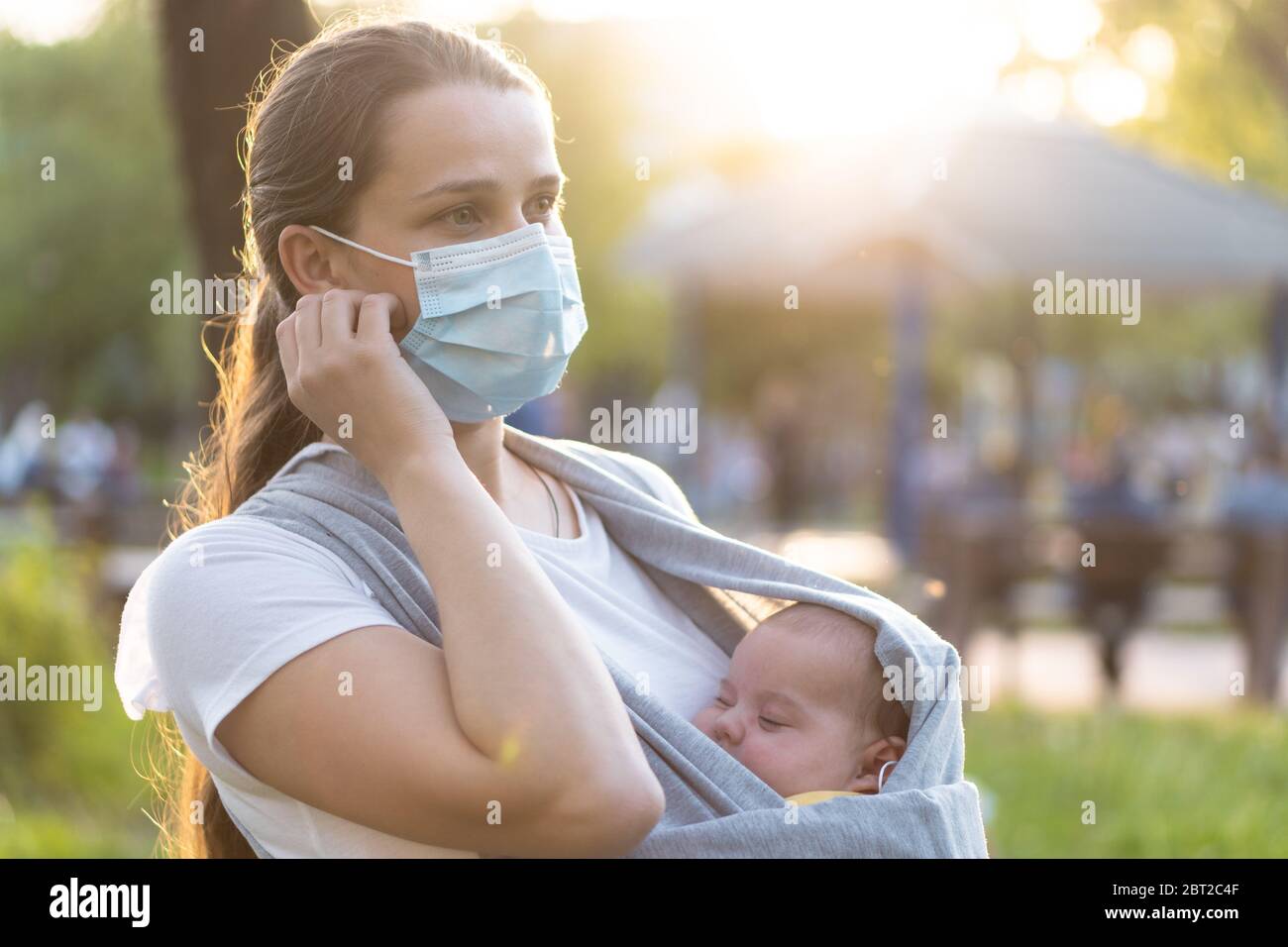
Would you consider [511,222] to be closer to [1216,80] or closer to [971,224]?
[971,224]

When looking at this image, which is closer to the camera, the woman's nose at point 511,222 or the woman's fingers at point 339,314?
the woman's fingers at point 339,314

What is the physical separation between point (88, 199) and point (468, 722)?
30.1 m

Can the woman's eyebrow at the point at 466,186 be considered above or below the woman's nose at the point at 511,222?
above

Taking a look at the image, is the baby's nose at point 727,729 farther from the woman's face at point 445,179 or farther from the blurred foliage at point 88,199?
the blurred foliage at point 88,199

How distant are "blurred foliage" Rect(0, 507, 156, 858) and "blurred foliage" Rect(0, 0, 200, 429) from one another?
21.3 meters

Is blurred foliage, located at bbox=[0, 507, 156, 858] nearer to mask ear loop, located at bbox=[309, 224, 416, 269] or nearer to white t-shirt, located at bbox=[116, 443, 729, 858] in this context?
white t-shirt, located at bbox=[116, 443, 729, 858]

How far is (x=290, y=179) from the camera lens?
2172mm

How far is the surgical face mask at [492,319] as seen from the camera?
210 centimetres

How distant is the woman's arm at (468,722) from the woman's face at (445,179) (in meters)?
0.44

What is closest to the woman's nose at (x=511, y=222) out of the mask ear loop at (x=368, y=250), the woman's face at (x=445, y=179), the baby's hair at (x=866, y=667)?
the woman's face at (x=445, y=179)

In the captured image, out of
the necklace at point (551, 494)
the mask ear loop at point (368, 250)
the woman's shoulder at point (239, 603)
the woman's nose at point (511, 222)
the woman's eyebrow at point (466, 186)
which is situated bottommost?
the woman's shoulder at point (239, 603)

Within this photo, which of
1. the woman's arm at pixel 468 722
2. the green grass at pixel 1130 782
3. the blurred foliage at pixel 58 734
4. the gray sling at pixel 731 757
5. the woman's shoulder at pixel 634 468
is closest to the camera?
the woman's arm at pixel 468 722

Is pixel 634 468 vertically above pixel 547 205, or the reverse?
pixel 547 205

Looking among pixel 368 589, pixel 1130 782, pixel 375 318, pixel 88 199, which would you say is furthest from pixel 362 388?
pixel 88 199
